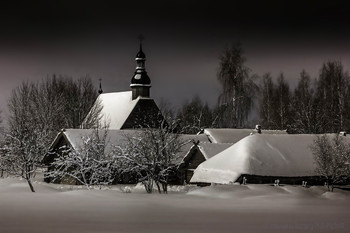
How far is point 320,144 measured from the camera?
4019 centimetres

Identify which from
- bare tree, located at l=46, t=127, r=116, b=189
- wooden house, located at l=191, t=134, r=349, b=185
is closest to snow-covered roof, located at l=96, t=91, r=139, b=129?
bare tree, located at l=46, t=127, r=116, b=189

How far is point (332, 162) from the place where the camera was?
130ft

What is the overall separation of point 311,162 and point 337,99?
26547 mm

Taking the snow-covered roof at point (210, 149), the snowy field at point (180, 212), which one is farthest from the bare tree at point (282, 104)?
the snowy field at point (180, 212)

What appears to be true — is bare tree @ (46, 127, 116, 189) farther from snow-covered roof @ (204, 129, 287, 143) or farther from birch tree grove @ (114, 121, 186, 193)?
snow-covered roof @ (204, 129, 287, 143)

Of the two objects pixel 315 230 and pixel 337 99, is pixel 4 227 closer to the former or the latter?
pixel 315 230

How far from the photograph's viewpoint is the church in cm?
7225

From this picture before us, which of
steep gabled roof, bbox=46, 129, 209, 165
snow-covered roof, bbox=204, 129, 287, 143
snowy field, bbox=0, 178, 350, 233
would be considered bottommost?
snowy field, bbox=0, 178, 350, 233

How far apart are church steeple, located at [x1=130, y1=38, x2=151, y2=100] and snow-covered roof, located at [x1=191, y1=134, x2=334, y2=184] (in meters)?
31.8

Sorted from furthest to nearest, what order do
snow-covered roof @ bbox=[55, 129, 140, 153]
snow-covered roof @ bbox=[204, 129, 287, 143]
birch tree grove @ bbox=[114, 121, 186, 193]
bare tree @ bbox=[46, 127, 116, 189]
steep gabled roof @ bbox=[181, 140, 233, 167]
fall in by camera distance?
1. snow-covered roof @ bbox=[204, 129, 287, 143]
2. snow-covered roof @ bbox=[55, 129, 140, 153]
3. steep gabled roof @ bbox=[181, 140, 233, 167]
4. bare tree @ bbox=[46, 127, 116, 189]
5. birch tree grove @ bbox=[114, 121, 186, 193]

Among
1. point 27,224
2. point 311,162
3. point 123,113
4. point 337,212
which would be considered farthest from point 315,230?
point 123,113

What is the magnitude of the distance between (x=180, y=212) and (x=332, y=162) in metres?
19.2

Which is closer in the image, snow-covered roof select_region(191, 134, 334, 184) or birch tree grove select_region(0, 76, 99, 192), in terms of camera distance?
snow-covered roof select_region(191, 134, 334, 184)

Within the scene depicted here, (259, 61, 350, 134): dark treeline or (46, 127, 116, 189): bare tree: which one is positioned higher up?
(259, 61, 350, 134): dark treeline
